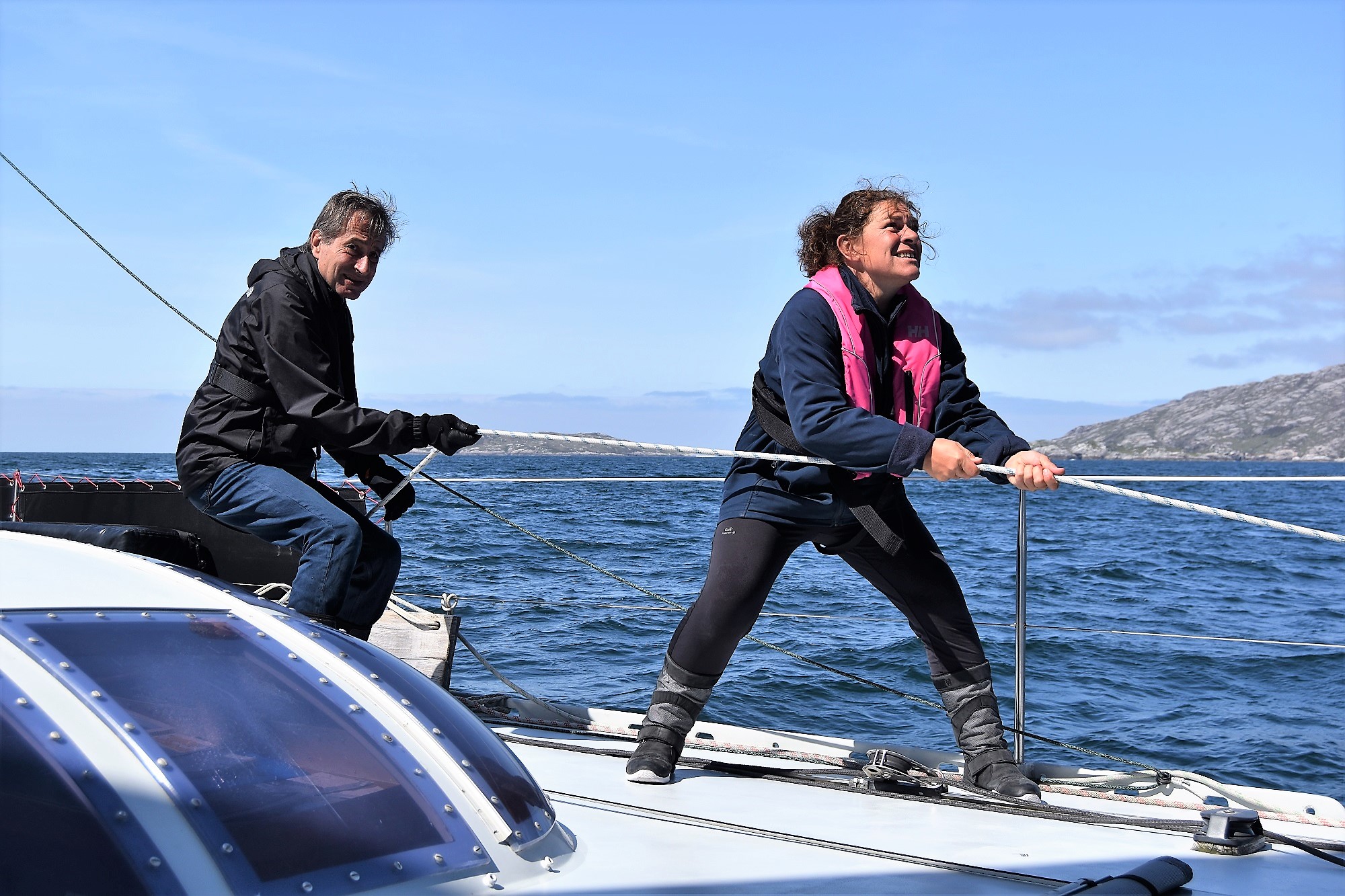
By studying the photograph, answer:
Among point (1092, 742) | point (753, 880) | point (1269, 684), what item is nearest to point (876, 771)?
point (753, 880)

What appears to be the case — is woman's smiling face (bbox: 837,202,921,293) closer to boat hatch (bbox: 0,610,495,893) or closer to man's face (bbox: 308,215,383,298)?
man's face (bbox: 308,215,383,298)

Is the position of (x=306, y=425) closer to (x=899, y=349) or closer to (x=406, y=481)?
(x=406, y=481)

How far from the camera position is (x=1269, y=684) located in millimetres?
9008

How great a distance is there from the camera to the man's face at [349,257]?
143 inches

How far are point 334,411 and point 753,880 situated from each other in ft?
5.94

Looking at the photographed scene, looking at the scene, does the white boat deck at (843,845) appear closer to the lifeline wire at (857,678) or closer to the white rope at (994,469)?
the lifeline wire at (857,678)

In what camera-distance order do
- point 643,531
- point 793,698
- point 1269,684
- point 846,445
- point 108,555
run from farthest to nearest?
point 643,531 → point 1269,684 → point 793,698 → point 846,445 → point 108,555

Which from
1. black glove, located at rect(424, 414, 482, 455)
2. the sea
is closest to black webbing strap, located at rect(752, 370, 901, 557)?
the sea

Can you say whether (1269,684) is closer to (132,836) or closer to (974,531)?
(132,836)

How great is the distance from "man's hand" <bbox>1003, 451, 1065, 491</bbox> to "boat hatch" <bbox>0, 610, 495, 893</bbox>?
176 centimetres

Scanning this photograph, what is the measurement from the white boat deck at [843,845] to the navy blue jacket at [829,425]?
2.53 feet

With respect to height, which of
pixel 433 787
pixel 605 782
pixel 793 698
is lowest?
pixel 793 698

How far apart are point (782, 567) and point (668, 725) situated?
1.78 ft

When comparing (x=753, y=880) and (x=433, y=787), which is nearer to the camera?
(x=433, y=787)
